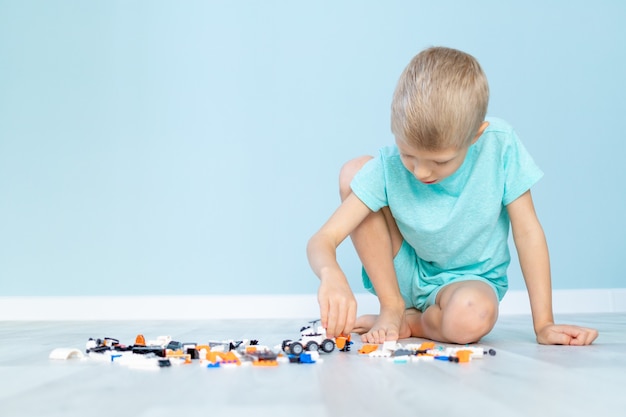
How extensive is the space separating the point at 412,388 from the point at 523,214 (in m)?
0.69

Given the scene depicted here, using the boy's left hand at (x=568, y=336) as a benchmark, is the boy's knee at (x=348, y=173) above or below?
above

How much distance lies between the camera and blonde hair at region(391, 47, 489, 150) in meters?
1.13

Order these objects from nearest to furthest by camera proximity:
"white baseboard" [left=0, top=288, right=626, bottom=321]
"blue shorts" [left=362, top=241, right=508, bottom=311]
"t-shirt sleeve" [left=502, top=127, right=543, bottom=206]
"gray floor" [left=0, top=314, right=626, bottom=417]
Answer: "gray floor" [left=0, top=314, right=626, bottom=417]
"t-shirt sleeve" [left=502, top=127, right=543, bottom=206]
"blue shorts" [left=362, top=241, right=508, bottom=311]
"white baseboard" [left=0, top=288, right=626, bottom=321]

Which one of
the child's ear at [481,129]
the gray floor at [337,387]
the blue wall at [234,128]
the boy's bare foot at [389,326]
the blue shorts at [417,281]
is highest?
the blue wall at [234,128]

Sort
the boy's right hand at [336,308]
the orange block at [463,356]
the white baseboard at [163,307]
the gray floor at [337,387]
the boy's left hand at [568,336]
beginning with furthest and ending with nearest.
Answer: the white baseboard at [163,307], the boy's left hand at [568,336], the boy's right hand at [336,308], the orange block at [463,356], the gray floor at [337,387]

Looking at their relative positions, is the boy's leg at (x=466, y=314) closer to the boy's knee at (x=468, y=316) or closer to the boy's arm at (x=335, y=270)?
the boy's knee at (x=468, y=316)

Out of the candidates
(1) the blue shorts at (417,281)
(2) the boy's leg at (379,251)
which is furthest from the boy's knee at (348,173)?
(1) the blue shorts at (417,281)

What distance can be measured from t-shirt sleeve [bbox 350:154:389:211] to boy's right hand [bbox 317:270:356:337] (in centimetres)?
31

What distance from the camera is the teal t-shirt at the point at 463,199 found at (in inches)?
53.5

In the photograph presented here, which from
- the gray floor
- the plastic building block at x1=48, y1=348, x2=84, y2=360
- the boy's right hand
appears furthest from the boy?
the plastic building block at x1=48, y1=348, x2=84, y2=360

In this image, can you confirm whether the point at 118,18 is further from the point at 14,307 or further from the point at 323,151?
the point at 14,307

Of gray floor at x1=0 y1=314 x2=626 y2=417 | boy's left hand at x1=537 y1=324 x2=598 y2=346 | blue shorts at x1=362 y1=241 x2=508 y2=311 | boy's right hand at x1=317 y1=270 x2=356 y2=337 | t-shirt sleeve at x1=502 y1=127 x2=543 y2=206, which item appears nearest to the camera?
gray floor at x1=0 y1=314 x2=626 y2=417

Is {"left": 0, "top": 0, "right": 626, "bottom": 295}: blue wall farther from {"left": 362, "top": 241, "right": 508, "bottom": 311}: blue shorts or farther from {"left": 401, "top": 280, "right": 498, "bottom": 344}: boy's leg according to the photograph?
{"left": 401, "top": 280, "right": 498, "bottom": 344}: boy's leg

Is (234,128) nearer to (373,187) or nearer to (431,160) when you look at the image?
(373,187)
